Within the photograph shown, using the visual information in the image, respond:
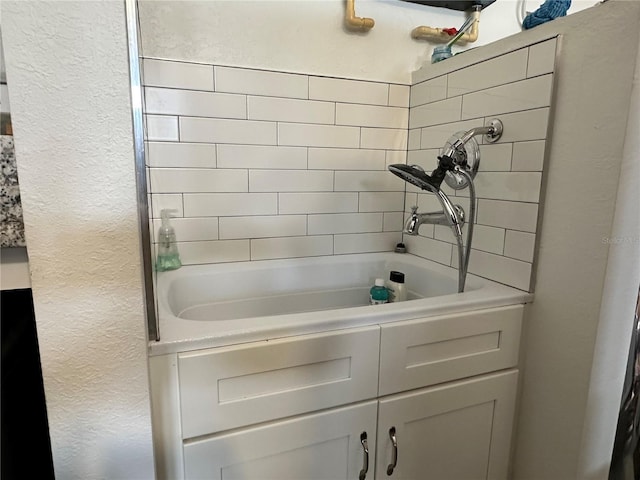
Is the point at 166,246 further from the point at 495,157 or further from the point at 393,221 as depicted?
the point at 495,157

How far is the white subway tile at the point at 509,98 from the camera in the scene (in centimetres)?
90

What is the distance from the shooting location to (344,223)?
1.36m

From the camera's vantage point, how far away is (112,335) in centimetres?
54

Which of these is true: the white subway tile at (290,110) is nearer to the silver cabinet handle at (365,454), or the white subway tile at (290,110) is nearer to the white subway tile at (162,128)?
the white subway tile at (162,128)

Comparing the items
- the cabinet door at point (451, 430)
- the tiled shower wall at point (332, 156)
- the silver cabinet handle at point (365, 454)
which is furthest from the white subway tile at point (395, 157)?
the silver cabinet handle at point (365, 454)

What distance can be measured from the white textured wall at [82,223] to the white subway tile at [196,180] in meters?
0.65

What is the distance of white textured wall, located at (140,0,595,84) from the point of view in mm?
1066

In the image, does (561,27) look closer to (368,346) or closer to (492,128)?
(492,128)

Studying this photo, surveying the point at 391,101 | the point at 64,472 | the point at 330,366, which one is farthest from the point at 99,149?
the point at 391,101

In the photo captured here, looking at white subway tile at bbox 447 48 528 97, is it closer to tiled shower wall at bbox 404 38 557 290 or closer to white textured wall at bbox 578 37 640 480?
tiled shower wall at bbox 404 38 557 290

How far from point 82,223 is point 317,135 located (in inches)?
35.0

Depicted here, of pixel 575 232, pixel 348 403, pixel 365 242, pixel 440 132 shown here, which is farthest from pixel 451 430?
pixel 440 132

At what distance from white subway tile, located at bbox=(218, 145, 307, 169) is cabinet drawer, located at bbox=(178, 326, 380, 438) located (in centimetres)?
65

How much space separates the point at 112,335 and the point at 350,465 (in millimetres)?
615
